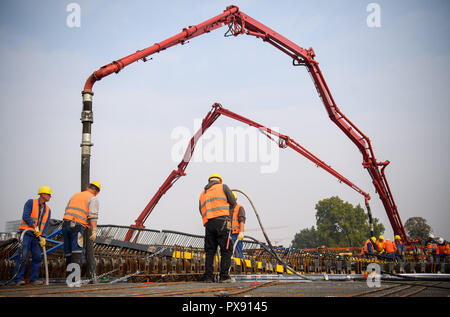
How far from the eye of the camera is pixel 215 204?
6688mm

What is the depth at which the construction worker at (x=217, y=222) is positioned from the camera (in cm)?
659

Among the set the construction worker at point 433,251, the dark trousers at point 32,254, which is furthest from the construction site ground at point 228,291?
the construction worker at point 433,251

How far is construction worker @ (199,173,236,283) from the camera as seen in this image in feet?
21.6

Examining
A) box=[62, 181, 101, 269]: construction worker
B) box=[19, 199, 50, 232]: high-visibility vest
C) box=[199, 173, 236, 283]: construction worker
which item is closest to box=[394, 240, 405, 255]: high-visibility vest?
box=[199, 173, 236, 283]: construction worker

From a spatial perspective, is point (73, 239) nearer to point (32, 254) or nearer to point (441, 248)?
point (32, 254)

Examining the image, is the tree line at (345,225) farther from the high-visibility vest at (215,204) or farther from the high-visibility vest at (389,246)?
the high-visibility vest at (215,204)

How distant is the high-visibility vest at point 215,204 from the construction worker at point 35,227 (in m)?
3.19

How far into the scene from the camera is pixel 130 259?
32.6 feet

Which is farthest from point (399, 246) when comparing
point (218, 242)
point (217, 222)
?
point (217, 222)
